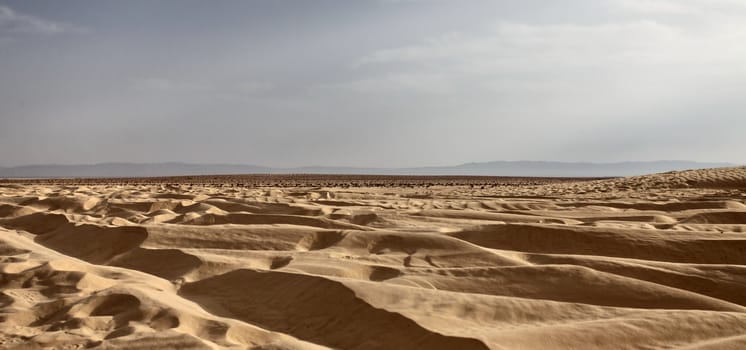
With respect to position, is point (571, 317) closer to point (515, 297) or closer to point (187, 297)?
point (515, 297)

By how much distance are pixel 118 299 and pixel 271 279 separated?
677mm

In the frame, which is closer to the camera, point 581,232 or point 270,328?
point 270,328

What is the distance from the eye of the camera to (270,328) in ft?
7.14

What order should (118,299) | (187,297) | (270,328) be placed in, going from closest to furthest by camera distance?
1. (270,328)
2. (118,299)
3. (187,297)

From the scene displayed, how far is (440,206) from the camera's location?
6.90 meters

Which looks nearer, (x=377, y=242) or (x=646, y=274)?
(x=646, y=274)

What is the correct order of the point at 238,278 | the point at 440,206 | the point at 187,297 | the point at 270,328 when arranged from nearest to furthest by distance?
the point at 270,328 < the point at 187,297 < the point at 238,278 < the point at 440,206

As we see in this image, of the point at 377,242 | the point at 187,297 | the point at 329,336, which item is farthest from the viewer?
the point at 377,242

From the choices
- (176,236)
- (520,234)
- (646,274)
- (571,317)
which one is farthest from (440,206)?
(571,317)

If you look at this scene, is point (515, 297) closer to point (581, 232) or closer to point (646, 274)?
point (646, 274)

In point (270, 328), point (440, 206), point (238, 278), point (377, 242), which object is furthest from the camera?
point (440, 206)

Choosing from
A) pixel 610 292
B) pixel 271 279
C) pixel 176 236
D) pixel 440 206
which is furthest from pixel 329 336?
pixel 440 206

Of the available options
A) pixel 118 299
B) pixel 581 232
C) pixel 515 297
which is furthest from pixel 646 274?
pixel 118 299

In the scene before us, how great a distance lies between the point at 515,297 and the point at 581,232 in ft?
5.32
